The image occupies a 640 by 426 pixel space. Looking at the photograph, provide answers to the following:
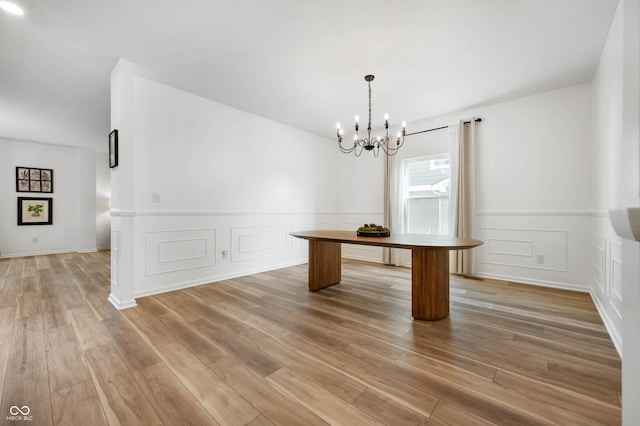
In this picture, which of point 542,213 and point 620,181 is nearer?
point 620,181

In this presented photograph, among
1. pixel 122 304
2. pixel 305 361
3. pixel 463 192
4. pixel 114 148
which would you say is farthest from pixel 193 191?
pixel 463 192

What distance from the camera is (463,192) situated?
3.97m

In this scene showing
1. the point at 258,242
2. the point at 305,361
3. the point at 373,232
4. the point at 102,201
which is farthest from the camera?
the point at 102,201

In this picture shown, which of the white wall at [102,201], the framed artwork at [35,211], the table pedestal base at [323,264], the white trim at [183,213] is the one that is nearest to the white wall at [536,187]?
the table pedestal base at [323,264]

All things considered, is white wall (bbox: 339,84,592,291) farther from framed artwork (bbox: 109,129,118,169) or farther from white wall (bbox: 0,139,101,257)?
white wall (bbox: 0,139,101,257)

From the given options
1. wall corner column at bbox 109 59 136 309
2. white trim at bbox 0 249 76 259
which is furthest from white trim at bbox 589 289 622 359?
white trim at bbox 0 249 76 259

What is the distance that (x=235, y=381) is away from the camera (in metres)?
1.52

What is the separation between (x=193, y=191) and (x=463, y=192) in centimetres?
394

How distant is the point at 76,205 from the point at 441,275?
27.3 feet

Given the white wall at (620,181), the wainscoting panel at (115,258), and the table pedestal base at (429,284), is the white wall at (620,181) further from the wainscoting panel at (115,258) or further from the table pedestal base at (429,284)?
the wainscoting panel at (115,258)

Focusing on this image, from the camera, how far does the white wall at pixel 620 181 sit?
730mm

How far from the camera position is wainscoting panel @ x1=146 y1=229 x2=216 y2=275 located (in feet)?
10.3

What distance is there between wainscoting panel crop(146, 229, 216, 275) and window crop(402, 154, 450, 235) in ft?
11.1

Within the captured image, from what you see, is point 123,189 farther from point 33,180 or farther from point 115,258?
point 33,180
